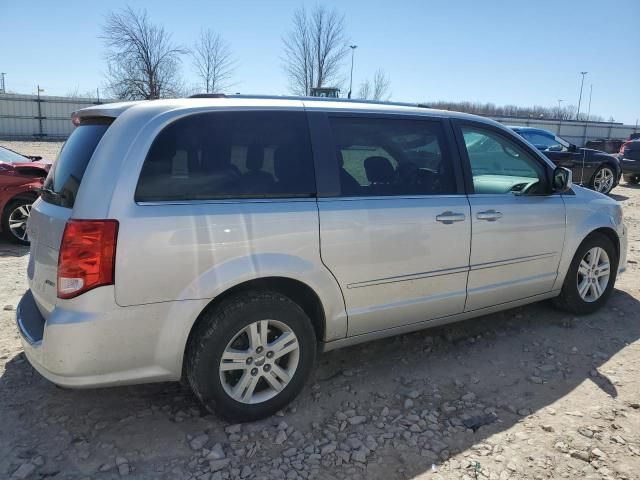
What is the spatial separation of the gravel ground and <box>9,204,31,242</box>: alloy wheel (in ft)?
11.2

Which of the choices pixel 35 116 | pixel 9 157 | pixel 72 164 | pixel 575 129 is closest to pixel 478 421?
pixel 72 164

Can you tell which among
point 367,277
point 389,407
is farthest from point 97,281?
point 389,407

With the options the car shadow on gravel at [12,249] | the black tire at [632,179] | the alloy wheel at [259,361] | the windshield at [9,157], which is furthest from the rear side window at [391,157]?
the black tire at [632,179]

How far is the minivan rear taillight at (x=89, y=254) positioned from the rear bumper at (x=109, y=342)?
54mm

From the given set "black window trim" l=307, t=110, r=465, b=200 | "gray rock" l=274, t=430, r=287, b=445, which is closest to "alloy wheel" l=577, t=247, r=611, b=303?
"black window trim" l=307, t=110, r=465, b=200

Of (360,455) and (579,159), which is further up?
(579,159)

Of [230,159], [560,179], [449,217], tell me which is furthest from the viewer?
[560,179]

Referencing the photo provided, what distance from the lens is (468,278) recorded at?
12.1 ft

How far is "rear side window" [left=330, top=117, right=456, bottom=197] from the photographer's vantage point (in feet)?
10.5

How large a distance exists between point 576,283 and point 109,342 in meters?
3.87

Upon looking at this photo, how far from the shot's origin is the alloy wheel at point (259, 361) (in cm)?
286

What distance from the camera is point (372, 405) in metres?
3.22

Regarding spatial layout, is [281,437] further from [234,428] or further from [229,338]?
[229,338]

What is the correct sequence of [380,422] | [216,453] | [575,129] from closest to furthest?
[216,453] < [380,422] < [575,129]
